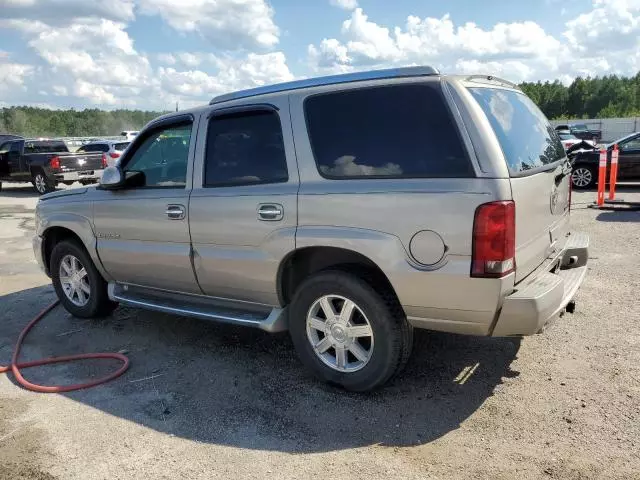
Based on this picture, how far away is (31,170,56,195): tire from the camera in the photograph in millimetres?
17078

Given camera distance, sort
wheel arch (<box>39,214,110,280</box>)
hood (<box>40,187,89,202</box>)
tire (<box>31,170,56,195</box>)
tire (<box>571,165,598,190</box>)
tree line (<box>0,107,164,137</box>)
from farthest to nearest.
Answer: tree line (<box>0,107,164,137</box>)
tire (<box>31,170,56,195</box>)
tire (<box>571,165,598,190</box>)
hood (<box>40,187,89,202</box>)
wheel arch (<box>39,214,110,280</box>)

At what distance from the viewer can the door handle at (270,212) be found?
3805mm

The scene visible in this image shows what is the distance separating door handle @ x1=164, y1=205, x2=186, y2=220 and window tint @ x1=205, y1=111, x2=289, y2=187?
11.6 inches

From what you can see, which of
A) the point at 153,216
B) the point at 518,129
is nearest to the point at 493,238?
the point at 518,129

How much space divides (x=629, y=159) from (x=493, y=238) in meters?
12.5

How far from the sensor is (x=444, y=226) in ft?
10.5

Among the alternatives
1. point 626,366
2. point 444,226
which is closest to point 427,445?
point 444,226

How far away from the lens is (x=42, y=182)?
17328 mm

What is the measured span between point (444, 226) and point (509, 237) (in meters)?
0.36

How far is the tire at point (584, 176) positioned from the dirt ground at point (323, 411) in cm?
971

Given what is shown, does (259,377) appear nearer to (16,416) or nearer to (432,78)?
(16,416)

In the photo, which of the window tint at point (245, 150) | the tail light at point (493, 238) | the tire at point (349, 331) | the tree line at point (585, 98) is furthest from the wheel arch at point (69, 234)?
the tree line at point (585, 98)

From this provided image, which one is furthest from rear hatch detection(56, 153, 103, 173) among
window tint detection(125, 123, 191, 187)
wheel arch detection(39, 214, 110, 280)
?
window tint detection(125, 123, 191, 187)

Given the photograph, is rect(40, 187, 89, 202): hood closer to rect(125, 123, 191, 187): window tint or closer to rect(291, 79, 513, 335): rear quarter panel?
rect(125, 123, 191, 187): window tint
